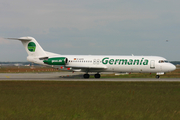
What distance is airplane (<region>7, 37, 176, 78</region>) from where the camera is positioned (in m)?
38.2

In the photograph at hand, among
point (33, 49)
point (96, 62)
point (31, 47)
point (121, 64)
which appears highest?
point (31, 47)

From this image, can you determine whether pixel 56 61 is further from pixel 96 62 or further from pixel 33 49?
pixel 96 62

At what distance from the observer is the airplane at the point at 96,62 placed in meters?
38.2

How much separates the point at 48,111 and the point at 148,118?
491 centimetres

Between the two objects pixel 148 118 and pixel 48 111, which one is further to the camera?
pixel 48 111

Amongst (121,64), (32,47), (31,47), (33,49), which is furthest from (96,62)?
(31,47)

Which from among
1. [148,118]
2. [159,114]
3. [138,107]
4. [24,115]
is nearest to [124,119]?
[148,118]

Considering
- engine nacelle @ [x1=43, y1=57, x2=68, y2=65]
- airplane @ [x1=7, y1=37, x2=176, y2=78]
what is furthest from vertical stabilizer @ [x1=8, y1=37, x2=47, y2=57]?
engine nacelle @ [x1=43, y1=57, x2=68, y2=65]

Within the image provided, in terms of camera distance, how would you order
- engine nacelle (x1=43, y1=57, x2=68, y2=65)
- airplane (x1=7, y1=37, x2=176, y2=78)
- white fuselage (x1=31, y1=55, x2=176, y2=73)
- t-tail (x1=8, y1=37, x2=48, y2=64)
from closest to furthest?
white fuselage (x1=31, y1=55, x2=176, y2=73), airplane (x1=7, y1=37, x2=176, y2=78), engine nacelle (x1=43, y1=57, x2=68, y2=65), t-tail (x1=8, y1=37, x2=48, y2=64)

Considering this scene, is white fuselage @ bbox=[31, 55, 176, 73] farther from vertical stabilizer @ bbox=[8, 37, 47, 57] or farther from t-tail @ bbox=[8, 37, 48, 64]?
vertical stabilizer @ bbox=[8, 37, 47, 57]

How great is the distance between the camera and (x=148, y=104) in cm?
1391

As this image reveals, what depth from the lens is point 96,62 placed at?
40125 mm

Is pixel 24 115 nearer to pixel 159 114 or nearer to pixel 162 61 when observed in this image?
pixel 159 114

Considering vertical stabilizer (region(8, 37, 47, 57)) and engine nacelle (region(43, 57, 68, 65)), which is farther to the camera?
vertical stabilizer (region(8, 37, 47, 57))
